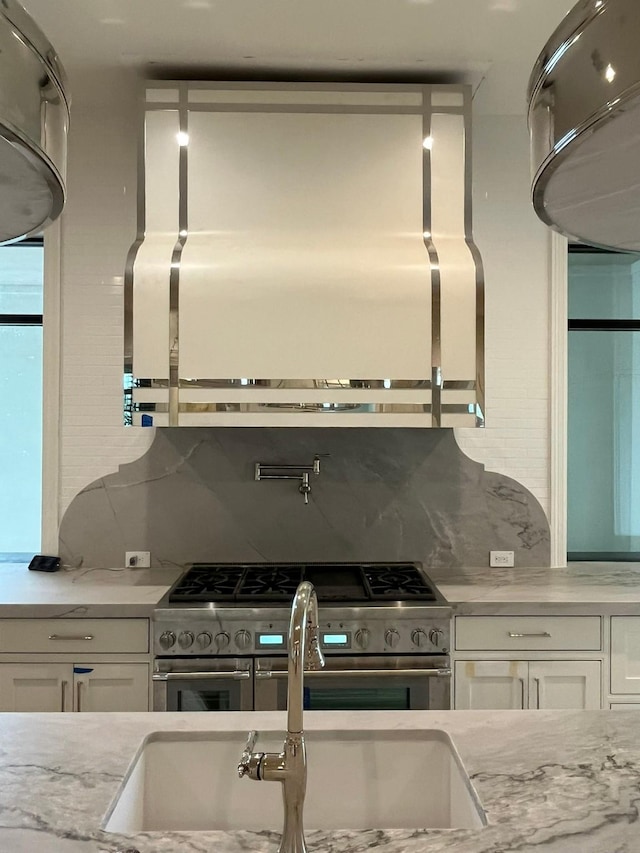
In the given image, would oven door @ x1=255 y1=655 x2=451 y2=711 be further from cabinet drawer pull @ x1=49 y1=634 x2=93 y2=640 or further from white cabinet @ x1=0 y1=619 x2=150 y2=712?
cabinet drawer pull @ x1=49 y1=634 x2=93 y2=640

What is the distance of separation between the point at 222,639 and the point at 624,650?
1438mm

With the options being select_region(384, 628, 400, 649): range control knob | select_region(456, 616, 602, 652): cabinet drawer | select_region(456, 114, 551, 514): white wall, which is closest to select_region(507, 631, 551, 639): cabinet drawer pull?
select_region(456, 616, 602, 652): cabinet drawer

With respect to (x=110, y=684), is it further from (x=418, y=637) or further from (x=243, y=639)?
(x=418, y=637)

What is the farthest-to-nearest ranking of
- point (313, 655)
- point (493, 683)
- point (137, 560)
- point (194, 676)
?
point (137, 560) → point (493, 683) → point (194, 676) → point (313, 655)

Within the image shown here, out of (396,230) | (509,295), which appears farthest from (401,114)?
(509,295)

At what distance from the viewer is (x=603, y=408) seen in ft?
11.0

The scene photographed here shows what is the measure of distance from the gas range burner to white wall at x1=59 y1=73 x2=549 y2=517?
65cm

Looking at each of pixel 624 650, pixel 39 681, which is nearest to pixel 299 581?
pixel 39 681

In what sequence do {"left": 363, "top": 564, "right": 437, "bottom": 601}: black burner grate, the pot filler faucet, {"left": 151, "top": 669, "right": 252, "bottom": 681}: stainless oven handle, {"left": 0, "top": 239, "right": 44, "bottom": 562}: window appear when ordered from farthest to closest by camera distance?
{"left": 0, "top": 239, "right": 44, "bottom": 562}: window → {"left": 363, "top": 564, "right": 437, "bottom": 601}: black burner grate → {"left": 151, "top": 669, "right": 252, "bottom": 681}: stainless oven handle → the pot filler faucet

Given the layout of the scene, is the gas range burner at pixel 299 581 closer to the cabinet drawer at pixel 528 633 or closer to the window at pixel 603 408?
the cabinet drawer at pixel 528 633

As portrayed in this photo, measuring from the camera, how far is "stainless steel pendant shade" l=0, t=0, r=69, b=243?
48cm

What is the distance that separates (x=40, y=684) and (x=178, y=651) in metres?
0.52

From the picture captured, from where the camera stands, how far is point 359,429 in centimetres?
313

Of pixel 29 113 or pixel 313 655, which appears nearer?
pixel 29 113
